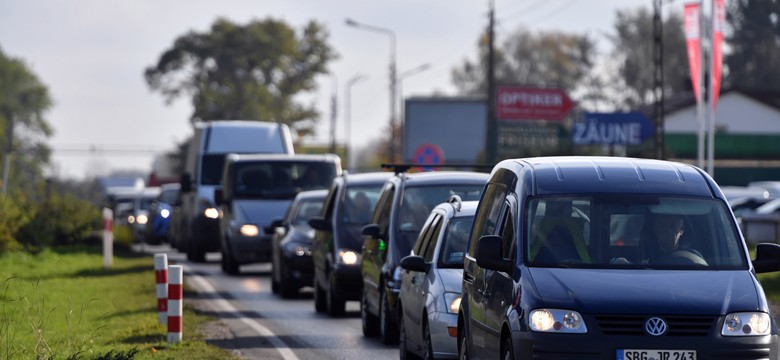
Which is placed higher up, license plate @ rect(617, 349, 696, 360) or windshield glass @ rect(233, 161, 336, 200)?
windshield glass @ rect(233, 161, 336, 200)

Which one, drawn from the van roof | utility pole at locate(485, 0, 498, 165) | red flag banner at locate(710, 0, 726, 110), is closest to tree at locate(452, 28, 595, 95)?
utility pole at locate(485, 0, 498, 165)

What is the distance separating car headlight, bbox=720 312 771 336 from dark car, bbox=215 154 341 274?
20.6 m

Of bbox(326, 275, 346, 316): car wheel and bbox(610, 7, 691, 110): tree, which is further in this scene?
bbox(610, 7, 691, 110): tree

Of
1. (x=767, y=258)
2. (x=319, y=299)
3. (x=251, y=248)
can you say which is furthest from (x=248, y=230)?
(x=767, y=258)

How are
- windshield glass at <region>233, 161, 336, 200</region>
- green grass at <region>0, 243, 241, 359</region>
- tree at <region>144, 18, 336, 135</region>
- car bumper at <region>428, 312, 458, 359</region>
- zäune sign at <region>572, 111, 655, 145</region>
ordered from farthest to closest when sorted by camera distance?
tree at <region>144, 18, 336, 135</region>
zäune sign at <region>572, 111, 655, 145</region>
windshield glass at <region>233, 161, 336, 200</region>
green grass at <region>0, 243, 241, 359</region>
car bumper at <region>428, 312, 458, 359</region>

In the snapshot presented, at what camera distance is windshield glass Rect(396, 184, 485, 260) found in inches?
639

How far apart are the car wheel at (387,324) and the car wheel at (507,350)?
226 inches

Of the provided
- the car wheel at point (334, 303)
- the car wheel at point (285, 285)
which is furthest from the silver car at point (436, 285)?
the car wheel at point (285, 285)

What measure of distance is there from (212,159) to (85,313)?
579 inches

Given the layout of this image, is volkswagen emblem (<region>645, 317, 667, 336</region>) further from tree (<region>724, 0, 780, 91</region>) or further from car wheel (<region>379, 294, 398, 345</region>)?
tree (<region>724, 0, 780, 91</region>)

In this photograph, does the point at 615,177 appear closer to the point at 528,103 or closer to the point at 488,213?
the point at 488,213

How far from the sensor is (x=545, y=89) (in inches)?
2093

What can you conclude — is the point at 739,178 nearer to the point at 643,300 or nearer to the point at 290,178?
the point at 290,178

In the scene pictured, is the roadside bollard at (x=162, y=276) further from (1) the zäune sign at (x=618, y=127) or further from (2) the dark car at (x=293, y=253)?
(1) the zäune sign at (x=618, y=127)
